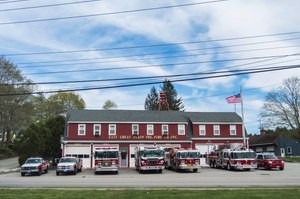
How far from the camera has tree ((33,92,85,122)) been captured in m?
97.0

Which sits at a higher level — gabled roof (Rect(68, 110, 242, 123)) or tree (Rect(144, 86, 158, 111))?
tree (Rect(144, 86, 158, 111))

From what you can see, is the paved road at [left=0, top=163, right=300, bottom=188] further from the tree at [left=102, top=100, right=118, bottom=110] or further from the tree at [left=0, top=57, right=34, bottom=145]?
the tree at [left=102, top=100, right=118, bottom=110]

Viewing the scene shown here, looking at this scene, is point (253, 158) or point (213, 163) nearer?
point (253, 158)

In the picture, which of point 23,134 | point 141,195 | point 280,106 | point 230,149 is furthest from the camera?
point 280,106

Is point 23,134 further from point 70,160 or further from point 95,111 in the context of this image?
point 70,160

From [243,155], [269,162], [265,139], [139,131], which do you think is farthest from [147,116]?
[265,139]

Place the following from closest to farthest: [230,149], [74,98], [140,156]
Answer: [140,156] < [230,149] < [74,98]

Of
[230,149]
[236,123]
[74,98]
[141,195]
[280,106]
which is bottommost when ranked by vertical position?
[141,195]

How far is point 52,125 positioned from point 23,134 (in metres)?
5.72

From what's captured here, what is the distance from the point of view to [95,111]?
5741 centimetres

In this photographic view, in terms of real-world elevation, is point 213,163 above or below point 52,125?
below

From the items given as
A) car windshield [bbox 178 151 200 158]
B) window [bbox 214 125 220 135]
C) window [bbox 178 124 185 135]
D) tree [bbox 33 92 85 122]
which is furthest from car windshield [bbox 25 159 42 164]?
tree [bbox 33 92 85 122]

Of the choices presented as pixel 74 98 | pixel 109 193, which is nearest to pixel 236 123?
pixel 109 193

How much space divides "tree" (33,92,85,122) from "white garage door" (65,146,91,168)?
150 feet
